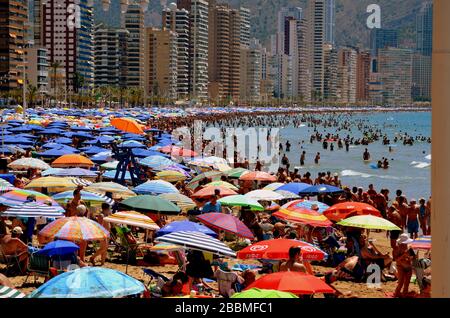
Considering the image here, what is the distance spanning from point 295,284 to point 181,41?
178367mm

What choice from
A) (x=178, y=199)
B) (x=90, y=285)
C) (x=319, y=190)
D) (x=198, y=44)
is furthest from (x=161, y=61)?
(x=90, y=285)

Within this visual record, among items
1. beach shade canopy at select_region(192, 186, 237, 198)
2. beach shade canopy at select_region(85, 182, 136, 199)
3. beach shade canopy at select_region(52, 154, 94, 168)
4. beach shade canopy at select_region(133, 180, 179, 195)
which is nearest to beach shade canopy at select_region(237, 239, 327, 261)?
beach shade canopy at select_region(85, 182, 136, 199)

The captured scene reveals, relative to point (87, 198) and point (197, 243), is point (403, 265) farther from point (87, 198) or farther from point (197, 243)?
point (87, 198)

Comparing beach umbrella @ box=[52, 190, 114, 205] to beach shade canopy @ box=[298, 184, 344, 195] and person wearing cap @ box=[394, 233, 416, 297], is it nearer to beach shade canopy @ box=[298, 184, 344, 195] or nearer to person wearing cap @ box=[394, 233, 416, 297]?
beach shade canopy @ box=[298, 184, 344, 195]

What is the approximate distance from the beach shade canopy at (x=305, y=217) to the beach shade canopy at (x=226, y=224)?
147 centimetres

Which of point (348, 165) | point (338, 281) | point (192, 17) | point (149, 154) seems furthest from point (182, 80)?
point (338, 281)

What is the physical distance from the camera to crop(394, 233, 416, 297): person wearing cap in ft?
30.8

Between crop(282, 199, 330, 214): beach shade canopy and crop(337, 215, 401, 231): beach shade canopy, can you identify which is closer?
crop(337, 215, 401, 231): beach shade canopy

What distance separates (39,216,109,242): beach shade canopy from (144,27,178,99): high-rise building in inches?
6312

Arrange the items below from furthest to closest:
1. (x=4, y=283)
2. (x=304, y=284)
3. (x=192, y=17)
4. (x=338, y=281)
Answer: (x=192, y=17), (x=338, y=281), (x=4, y=283), (x=304, y=284)

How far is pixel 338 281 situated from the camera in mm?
10578

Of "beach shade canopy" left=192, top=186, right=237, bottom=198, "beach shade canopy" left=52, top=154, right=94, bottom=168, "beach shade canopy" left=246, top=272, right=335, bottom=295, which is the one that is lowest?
"beach shade canopy" left=192, top=186, right=237, bottom=198
